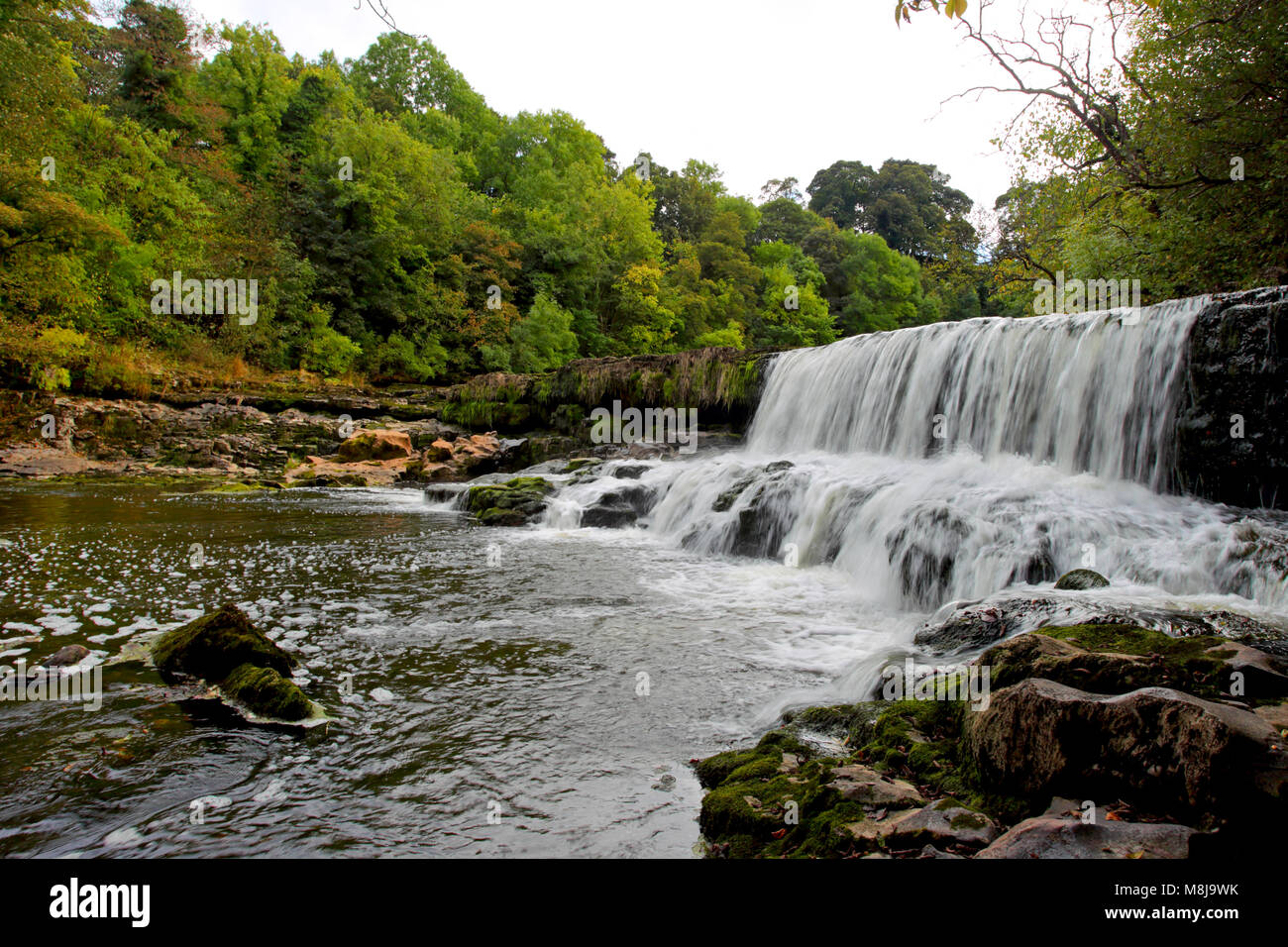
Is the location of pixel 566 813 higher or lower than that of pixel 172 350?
lower

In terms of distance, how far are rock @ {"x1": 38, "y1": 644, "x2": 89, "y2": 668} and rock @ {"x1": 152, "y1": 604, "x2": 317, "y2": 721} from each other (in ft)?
1.41

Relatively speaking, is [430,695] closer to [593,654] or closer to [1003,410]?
[593,654]

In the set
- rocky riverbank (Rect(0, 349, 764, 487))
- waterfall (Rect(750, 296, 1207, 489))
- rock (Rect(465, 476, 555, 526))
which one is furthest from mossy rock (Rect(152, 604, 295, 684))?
rocky riverbank (Rect(0, 349, 764, 487))

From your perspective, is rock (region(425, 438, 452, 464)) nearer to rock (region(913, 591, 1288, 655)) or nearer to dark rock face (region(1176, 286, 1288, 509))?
rock (region(913, 591, 1288, 655))

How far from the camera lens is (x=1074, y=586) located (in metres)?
5.54

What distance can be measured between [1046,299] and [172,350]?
94.2 feet

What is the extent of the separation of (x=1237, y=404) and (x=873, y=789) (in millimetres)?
8033

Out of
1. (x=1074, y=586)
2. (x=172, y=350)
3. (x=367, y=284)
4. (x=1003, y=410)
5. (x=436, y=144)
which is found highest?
(x=436, y=144)

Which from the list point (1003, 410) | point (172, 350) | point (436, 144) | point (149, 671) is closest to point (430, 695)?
point (149, 671)

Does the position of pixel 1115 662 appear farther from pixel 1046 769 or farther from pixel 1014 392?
pixel 1014 392

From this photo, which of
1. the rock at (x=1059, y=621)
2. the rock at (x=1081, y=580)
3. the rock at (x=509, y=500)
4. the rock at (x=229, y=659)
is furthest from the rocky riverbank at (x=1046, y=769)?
the rock at (x=509, y=500)

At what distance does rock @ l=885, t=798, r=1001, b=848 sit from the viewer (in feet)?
6.98

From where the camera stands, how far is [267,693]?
3.71 m
